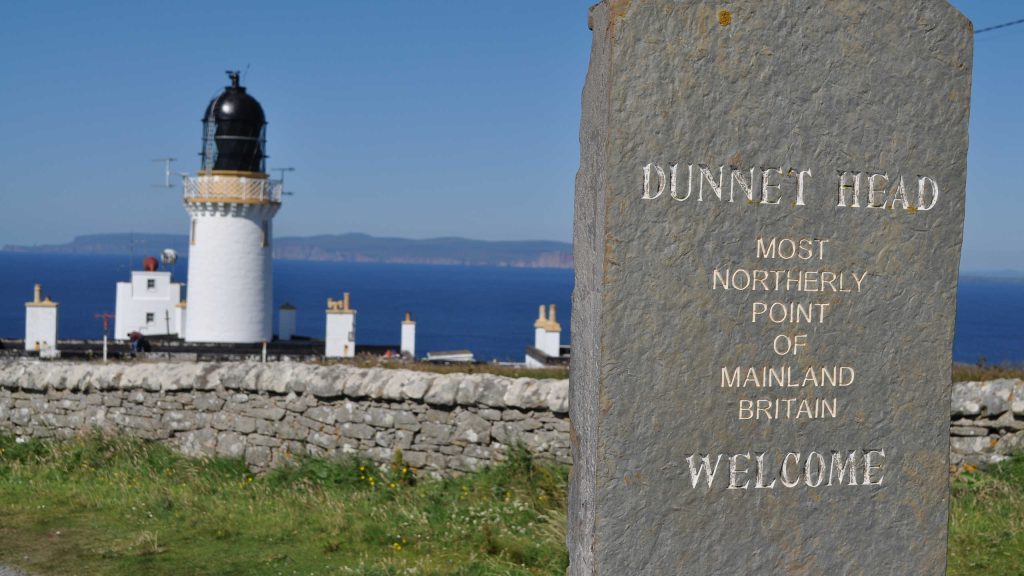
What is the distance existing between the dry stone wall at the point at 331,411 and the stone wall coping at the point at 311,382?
1 centimetres

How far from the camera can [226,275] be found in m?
33.1

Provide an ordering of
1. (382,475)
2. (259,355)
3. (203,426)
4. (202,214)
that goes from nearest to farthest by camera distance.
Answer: (382,475) < (203,426) < (259,355) < (202,214)

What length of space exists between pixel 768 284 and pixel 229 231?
29997mm

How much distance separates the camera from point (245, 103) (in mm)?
34250

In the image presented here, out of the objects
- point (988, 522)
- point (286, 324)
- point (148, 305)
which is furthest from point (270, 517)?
point (148, 305)

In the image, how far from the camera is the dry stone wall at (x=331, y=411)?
9.88 metres

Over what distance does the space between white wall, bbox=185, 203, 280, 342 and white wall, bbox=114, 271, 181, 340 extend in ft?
8.65

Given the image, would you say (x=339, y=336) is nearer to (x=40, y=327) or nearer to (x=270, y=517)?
(x=40, y=327)

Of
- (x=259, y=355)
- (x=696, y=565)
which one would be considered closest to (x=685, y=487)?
(x=696, y=565)

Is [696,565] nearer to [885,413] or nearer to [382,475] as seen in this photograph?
[885,413]

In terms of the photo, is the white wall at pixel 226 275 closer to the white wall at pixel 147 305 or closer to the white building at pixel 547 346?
the white wall at pixel 147 305

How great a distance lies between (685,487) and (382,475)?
5.86 metres

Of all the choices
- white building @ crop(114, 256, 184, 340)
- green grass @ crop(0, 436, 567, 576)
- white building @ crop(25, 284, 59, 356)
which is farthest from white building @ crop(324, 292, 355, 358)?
green grass @ crop(0, 436, 567, 576)

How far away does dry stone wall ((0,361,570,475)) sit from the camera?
1014 cm
